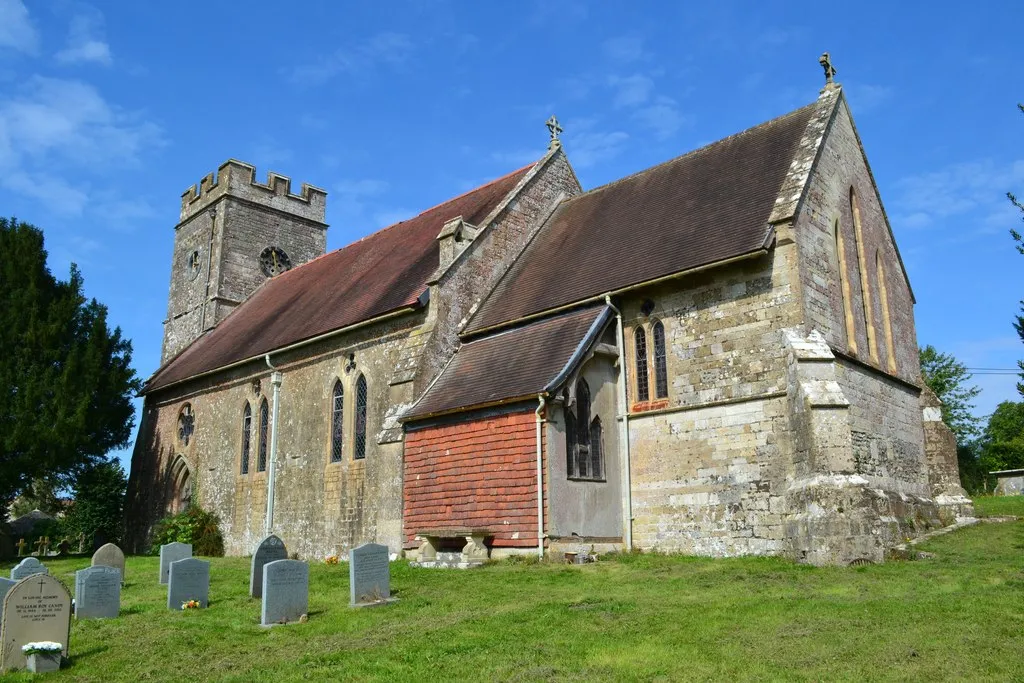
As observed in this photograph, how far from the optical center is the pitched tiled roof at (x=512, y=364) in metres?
17.5

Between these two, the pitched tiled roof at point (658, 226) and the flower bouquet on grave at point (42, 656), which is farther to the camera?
the pitched tiled roof at point (658, 226)

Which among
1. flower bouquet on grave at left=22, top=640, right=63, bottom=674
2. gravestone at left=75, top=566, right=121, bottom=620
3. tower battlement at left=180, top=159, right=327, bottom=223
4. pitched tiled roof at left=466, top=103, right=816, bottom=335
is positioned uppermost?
tower battlement at left=180, top=159, right=327, bottom=223

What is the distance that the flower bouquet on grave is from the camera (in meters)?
9.77

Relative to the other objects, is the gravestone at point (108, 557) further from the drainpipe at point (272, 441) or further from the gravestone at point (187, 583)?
the drainpipe at point (272, 441)

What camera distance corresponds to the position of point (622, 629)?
10.2 m

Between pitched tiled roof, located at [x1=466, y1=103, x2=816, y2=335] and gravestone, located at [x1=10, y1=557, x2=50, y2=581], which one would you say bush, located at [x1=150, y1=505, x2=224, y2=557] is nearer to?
gravestone, located at [x1=10, y1=557, x2=50, y2=581]

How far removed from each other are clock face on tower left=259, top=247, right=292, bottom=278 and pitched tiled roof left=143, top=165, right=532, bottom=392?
8.84 ft

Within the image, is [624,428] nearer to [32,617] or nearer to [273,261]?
[32,617]

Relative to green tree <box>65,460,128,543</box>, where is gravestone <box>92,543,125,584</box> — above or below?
below

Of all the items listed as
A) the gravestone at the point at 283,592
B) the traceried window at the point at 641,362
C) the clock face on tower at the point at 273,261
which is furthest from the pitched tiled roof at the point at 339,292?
the gravestone at the point at 283,592

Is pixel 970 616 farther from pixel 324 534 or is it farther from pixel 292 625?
pixel 324 534

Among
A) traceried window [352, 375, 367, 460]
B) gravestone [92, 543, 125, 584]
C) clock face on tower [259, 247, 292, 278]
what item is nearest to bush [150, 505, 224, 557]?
traceried window [352, 375, 367, 460]

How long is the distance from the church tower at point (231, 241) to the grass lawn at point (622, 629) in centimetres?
2260

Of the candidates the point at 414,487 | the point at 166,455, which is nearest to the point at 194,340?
the point at 166,455
